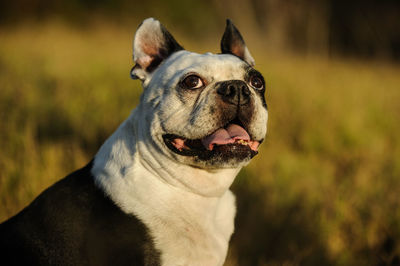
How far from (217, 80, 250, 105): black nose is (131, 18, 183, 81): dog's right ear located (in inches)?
23.1

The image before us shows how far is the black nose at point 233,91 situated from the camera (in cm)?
218

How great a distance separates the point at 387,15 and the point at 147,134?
53.4 feet

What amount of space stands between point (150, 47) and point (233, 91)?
713 mm

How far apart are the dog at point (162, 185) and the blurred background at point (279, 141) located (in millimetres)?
911

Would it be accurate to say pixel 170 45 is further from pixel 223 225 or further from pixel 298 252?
pixel 298 252

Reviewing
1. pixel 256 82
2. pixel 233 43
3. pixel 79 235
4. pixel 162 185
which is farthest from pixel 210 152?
pixel 233 43

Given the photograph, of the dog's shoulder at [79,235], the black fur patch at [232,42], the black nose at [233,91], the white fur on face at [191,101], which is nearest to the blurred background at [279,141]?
the dog's shoulder at [79,235]

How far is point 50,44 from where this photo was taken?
904 centimetres

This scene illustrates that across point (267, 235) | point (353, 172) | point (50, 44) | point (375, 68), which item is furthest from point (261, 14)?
point (267, 235)

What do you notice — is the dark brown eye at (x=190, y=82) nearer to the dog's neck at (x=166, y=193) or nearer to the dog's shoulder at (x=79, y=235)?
the dog's neck at (x=166, y=193)

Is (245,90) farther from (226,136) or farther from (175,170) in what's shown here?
(175,170)

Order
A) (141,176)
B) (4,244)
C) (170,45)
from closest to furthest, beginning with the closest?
(4,244)
(141,176)
(170,45)

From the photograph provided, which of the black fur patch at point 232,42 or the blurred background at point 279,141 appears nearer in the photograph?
the black fur patch at point 232,42

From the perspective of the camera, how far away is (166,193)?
86.4 inches
